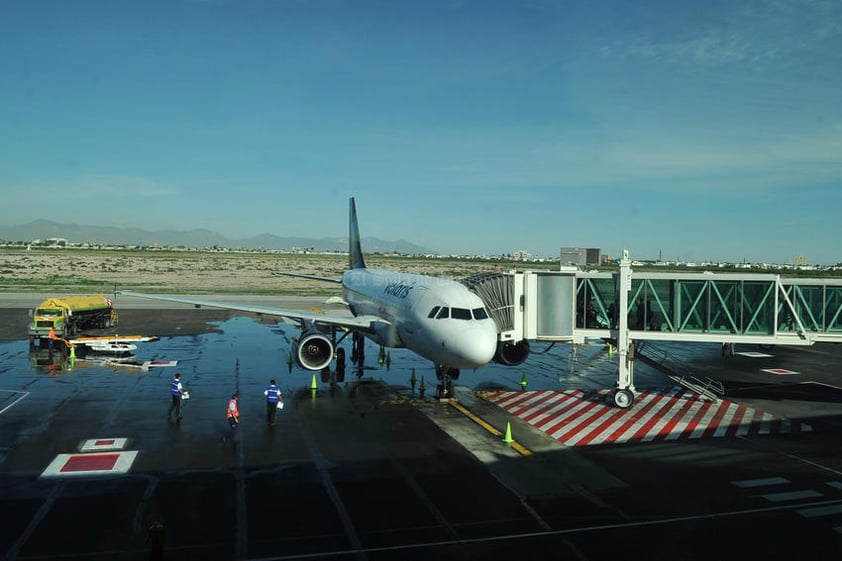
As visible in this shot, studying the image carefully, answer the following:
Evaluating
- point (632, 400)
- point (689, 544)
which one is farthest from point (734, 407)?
point (689, 544)

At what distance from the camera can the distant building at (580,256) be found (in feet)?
102

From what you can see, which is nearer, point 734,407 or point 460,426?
point 460,426

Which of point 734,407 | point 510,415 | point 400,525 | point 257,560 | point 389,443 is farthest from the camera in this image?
point 734,407

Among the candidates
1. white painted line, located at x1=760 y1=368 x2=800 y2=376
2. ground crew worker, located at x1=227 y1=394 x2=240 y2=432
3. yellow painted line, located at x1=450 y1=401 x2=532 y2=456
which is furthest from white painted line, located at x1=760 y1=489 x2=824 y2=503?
white painted line, located at x1=760 y1=368 x2=800 y2=376

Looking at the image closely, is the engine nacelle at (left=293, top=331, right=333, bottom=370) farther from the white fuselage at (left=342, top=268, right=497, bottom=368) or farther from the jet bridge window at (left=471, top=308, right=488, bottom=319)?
the jet bridge window at (left=471, top=308, right=488, bottom=319)

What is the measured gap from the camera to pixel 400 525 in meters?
15.2

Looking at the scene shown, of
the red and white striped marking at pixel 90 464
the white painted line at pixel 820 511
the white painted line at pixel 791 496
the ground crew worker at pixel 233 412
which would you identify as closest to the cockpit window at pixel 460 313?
the ground crew worker at pixel 233 412

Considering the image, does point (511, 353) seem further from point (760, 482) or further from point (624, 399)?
point (760, 482)

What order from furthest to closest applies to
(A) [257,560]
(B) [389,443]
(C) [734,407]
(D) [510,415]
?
(C) [734,407], (D) [510,415], (B) [389,443], (A) [257,560]

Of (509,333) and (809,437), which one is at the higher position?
(509,333)

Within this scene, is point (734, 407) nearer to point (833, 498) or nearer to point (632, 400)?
point (632, 400)

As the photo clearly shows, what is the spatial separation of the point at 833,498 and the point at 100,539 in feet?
60.8

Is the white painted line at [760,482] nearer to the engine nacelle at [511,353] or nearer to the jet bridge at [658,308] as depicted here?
the jet bridge at [658,308]

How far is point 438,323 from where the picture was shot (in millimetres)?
26703
